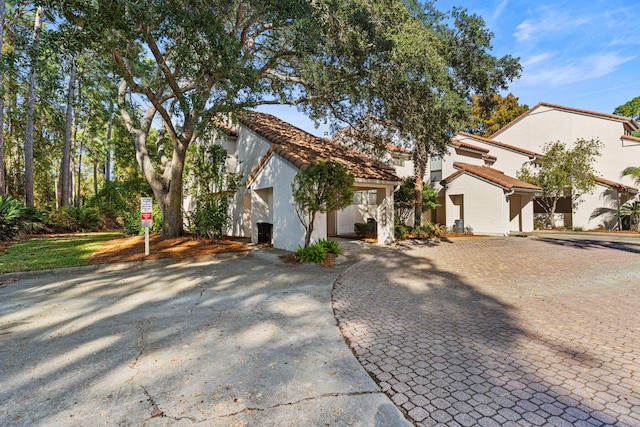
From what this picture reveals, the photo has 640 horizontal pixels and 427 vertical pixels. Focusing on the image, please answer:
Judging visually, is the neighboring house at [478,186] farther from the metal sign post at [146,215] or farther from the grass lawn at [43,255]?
the grass lawn at [43,255]

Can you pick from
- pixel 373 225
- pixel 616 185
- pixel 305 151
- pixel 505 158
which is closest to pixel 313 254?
pixel 305 151

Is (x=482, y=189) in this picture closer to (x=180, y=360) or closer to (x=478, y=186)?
(x=478, y=186)

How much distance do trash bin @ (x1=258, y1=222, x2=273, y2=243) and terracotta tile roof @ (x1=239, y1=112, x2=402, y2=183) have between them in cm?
206

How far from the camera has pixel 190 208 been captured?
1870 centimetres

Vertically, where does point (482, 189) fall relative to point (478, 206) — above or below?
above

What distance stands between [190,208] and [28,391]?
16834mm

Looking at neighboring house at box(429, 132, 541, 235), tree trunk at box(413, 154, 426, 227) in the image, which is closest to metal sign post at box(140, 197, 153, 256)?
tree trunk at box(413, 154, 426, 227)

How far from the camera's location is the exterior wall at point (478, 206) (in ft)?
59.0

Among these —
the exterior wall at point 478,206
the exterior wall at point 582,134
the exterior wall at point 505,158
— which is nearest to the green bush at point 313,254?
the exterior wall at point 478,206

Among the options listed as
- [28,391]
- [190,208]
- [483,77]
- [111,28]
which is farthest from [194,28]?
[190,208]

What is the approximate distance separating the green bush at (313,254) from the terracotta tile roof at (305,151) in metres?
2.65

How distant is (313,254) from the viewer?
919cm

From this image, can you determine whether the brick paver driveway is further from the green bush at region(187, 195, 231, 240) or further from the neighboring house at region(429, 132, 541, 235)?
the neighboring house at region(429, 132, 541, 235)

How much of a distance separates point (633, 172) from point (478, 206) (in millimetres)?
11080
